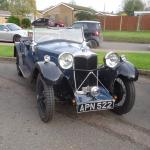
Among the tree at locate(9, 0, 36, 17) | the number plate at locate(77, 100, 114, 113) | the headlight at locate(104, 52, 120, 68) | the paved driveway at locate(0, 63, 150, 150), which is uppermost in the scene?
the tree at locate(9, 0, 36, 17)

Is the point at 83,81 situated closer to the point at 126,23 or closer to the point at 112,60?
the point at 112,60

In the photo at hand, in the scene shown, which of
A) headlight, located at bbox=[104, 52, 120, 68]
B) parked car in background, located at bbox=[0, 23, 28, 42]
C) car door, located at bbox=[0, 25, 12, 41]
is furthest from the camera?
car door, located at bbox=[0, 25, 12, 41]

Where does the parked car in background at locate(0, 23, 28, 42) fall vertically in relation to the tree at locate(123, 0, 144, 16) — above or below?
below

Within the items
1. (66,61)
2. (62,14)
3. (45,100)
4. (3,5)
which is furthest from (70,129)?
(3,5)

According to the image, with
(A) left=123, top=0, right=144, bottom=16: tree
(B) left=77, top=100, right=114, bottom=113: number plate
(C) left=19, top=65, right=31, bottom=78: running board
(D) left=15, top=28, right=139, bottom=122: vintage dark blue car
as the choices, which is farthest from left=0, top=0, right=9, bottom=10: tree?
(B) left=77, top=100, right=114, bottom=113: number plate

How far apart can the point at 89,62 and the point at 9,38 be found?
14689 mm

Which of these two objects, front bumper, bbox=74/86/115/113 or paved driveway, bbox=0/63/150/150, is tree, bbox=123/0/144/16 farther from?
front bumper, bbox=74/86/115/113

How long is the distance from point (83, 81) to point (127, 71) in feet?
2.80

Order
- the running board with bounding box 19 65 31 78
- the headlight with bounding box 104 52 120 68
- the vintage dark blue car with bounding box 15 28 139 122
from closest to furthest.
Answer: the vintage dark blue car with bounding box 15 28 139 122 → the headlight with bounding box 104 52 120 68 → the running board with bounding box 19 65 31 78

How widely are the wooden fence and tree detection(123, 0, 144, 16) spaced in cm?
1981

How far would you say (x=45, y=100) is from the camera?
5.19 m

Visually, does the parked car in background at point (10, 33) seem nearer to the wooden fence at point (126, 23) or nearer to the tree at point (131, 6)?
the wooden fence at point (126, 23)

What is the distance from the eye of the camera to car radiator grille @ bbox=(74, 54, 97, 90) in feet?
18.0

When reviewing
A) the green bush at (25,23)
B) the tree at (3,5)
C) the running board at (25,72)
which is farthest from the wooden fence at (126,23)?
the tree at (3,5)
